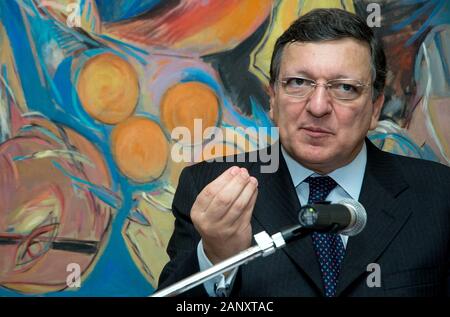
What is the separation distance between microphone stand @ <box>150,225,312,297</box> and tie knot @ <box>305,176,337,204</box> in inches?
26.1

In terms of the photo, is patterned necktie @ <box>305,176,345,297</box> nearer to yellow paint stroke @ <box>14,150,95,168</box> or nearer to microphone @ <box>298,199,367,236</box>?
microphone @ <box>298,199,367,236</box>

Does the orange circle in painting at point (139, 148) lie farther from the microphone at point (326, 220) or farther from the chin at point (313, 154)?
the microphone at point (326, 220)

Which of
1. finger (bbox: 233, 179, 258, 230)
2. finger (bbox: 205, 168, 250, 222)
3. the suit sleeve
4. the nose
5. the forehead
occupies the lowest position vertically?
the suit sleeve

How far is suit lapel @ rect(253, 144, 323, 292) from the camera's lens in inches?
69.8

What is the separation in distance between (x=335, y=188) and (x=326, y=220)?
714mm

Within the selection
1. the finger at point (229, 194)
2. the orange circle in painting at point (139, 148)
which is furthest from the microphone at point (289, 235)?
the orange circle in painting at point (139, 148)

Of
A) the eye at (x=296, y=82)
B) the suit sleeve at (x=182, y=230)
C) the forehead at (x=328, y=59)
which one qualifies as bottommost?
the suit sleeve at (x=182, y=230)

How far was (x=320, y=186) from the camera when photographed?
192cm

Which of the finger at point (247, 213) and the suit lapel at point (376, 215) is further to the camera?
the suit lapel at point (376, 215)

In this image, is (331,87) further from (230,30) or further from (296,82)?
(230,30)

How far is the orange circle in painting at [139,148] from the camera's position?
2250 millimetres

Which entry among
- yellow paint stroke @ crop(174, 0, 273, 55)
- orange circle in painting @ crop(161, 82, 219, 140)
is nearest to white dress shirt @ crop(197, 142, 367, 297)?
orange circle in painting @ crop(161, 82, 219, 140)

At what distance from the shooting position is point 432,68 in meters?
2.25

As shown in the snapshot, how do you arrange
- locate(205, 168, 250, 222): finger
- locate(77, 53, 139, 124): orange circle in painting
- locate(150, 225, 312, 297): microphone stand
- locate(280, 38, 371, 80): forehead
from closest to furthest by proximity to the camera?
locate(150, 225, 312, 297): microphone stand
locate(205, 168, 250, 222): finger
locate(280, 38, 371, 80): forehead
locate(77, 53, 139, 124): orange circle in painting
